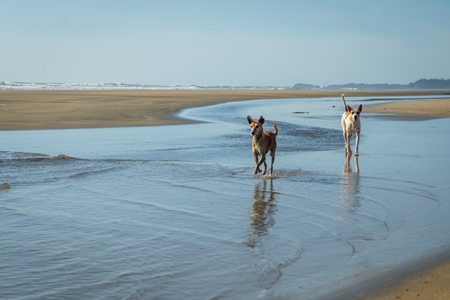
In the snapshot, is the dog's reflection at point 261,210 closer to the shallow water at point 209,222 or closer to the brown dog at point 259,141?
the shallow water at point 209,222

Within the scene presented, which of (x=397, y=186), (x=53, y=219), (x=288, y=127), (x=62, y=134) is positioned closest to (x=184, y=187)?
(x=53, y=219)

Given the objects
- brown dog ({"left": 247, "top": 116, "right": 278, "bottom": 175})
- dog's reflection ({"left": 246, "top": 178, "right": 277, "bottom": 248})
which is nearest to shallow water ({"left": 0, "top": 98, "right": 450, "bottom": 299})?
dog's reflection ({"left": 246, "top": 178, "right": 277, "bottom": 248})

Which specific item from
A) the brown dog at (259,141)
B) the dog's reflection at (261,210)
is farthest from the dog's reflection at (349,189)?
the brown dog at (259,141)

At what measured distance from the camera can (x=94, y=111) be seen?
30578mm

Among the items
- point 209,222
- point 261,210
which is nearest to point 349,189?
point 261,210

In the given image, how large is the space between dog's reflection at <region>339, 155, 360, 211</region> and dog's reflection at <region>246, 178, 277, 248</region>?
1070 mm

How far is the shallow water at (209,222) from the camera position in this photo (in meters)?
5.38

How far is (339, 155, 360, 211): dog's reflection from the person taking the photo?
8680mm

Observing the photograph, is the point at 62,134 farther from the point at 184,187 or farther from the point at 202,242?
the point at 202,242

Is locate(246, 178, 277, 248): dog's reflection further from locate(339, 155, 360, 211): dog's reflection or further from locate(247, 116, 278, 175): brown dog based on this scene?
locate(339, 155, 360, 211): dog's reflection

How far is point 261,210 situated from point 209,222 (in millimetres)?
1086

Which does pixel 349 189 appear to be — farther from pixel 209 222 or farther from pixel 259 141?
pixel 209 222

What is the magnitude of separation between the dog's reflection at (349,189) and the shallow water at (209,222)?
29 millimetres

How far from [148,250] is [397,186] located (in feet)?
17.9
